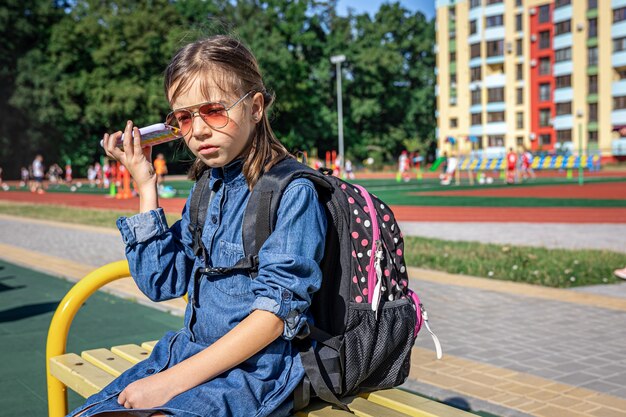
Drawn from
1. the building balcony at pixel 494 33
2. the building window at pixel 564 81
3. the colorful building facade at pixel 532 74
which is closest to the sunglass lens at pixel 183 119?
the colorful building facade at pixel 532 74

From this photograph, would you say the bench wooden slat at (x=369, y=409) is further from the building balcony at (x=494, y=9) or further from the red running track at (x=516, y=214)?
the building balcony at (x=494, y=9)

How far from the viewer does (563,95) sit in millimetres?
63188

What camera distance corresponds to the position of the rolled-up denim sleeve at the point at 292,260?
6.63 feet

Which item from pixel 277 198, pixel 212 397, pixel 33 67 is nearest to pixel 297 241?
pixel 277 198

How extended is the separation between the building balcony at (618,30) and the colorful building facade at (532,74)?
0.25 feet

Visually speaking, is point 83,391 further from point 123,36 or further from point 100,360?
point 123,36

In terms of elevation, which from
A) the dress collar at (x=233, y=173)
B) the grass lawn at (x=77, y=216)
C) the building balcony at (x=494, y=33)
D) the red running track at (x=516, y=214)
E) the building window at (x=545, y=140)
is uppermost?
the building balcony at (x=494, y=33)

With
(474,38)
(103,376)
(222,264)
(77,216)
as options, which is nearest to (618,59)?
Answer: (474,38)

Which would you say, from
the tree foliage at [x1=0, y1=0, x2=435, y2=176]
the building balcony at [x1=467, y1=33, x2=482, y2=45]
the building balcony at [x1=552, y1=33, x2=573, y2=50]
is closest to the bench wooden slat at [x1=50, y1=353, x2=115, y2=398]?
the tree foliage at [x1=0, y1=0, x2=435, y2=176]

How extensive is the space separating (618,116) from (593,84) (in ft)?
13.0

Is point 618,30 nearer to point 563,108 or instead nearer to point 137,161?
point 563,108

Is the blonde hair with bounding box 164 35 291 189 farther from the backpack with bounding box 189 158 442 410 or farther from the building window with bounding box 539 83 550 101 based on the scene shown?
the building window with bounding box 539 83 550 101

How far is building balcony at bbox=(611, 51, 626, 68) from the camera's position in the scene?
58.9 m

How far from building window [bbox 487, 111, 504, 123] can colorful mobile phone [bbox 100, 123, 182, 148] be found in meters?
68.6
